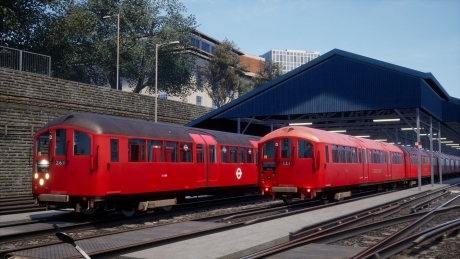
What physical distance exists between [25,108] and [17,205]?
5574mm

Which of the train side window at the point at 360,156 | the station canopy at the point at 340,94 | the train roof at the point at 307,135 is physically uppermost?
the station canopy at the point at 340,94

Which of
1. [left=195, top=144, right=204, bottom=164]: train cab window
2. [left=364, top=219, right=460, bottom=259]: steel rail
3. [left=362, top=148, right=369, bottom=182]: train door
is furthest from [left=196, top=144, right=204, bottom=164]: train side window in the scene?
[left=364, top=219, right=460, bottom=259]: steel rail

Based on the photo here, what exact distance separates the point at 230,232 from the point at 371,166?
16433 millimetres

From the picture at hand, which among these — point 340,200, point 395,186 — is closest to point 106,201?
point 340,200

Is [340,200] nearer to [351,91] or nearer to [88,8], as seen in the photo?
[351,91]

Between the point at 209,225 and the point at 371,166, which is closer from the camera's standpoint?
the point at 209,225

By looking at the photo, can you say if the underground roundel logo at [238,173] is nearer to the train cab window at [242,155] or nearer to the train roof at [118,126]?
the train cab window at [242,155]

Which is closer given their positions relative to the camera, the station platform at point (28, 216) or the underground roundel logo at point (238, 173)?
the station platform at point (28, 216)

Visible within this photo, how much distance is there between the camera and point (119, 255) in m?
10.6

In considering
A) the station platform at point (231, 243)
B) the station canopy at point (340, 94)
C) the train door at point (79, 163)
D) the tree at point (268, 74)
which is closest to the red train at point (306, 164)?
the station platform at point (231, 243)

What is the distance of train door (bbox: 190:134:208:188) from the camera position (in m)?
20.4

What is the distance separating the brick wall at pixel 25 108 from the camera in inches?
925

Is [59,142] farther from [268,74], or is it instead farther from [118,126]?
[268,74]

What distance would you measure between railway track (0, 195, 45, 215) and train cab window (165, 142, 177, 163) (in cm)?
589
